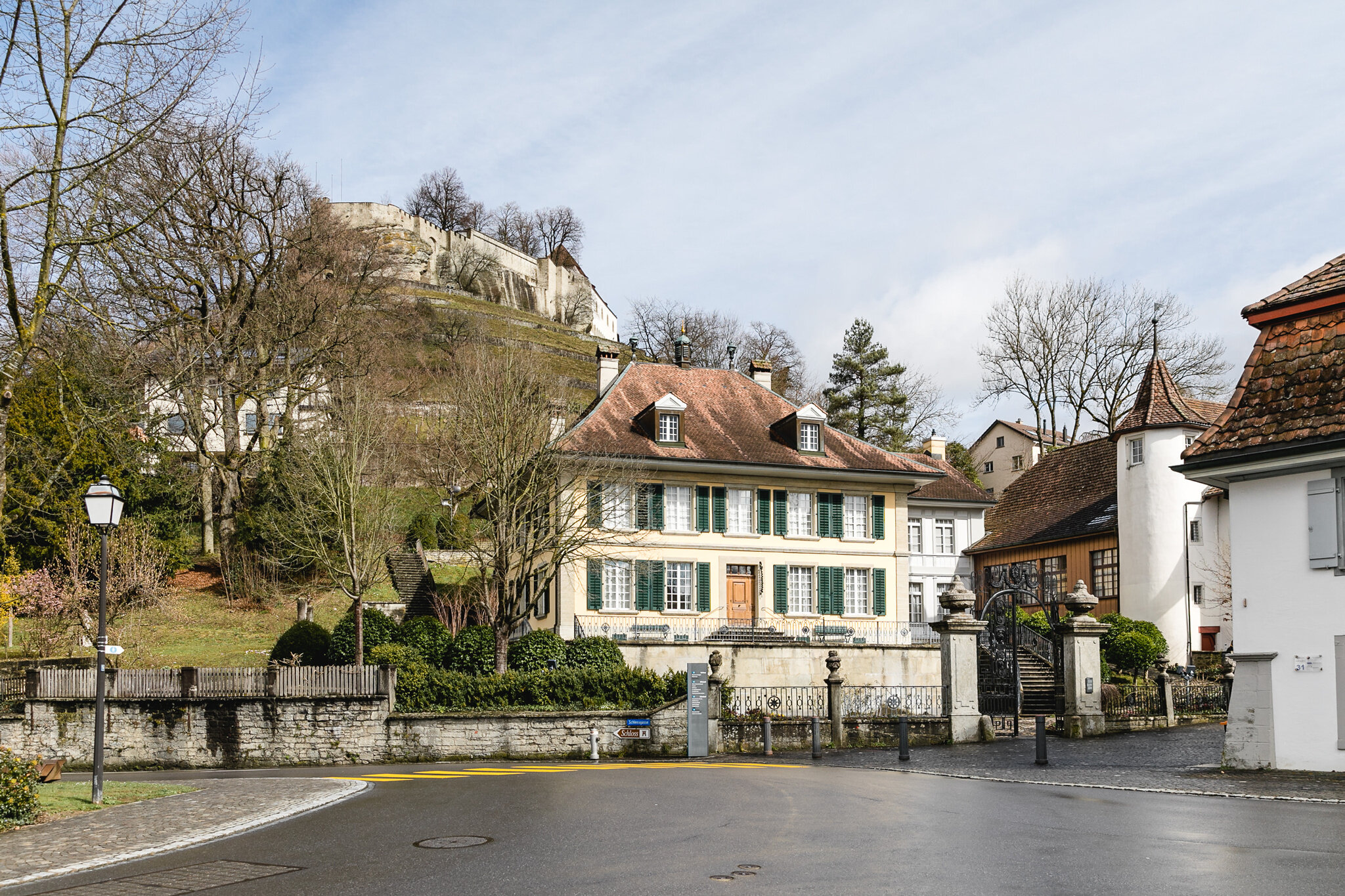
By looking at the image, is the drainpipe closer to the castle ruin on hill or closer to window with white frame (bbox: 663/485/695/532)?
window with white frame (bbox: 663/485/695/532)

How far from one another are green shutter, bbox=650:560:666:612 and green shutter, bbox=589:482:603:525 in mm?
3364

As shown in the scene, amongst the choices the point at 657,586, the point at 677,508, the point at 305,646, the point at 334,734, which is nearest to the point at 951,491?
the point at 677,508

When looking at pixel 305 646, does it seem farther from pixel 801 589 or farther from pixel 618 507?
pixel 801 589

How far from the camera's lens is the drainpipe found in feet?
121

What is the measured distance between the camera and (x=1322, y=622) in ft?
54.7

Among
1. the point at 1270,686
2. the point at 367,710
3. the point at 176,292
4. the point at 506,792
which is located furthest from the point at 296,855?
the point at 176,292

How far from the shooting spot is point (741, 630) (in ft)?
113

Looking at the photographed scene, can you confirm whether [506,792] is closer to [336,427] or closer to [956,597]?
[956,597]

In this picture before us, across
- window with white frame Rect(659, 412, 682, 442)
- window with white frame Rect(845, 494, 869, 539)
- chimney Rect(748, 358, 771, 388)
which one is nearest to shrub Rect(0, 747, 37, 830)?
window with white frame Rect(659, 412, 682, 442)

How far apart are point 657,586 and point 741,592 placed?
9.69 feet

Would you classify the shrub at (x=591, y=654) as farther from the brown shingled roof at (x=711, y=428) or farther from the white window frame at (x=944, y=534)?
the white window frame at (x=944, y=534)

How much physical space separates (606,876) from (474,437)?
75.1ft

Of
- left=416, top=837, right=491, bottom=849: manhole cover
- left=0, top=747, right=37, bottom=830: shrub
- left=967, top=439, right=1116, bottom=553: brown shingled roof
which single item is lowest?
left=416, top=837, right=491, bottom=849: manhole cover

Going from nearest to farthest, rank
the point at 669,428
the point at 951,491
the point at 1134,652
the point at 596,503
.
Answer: the point at 596,503 < the point at 1134,652 < the point at 669,428 < the point at 951,491
